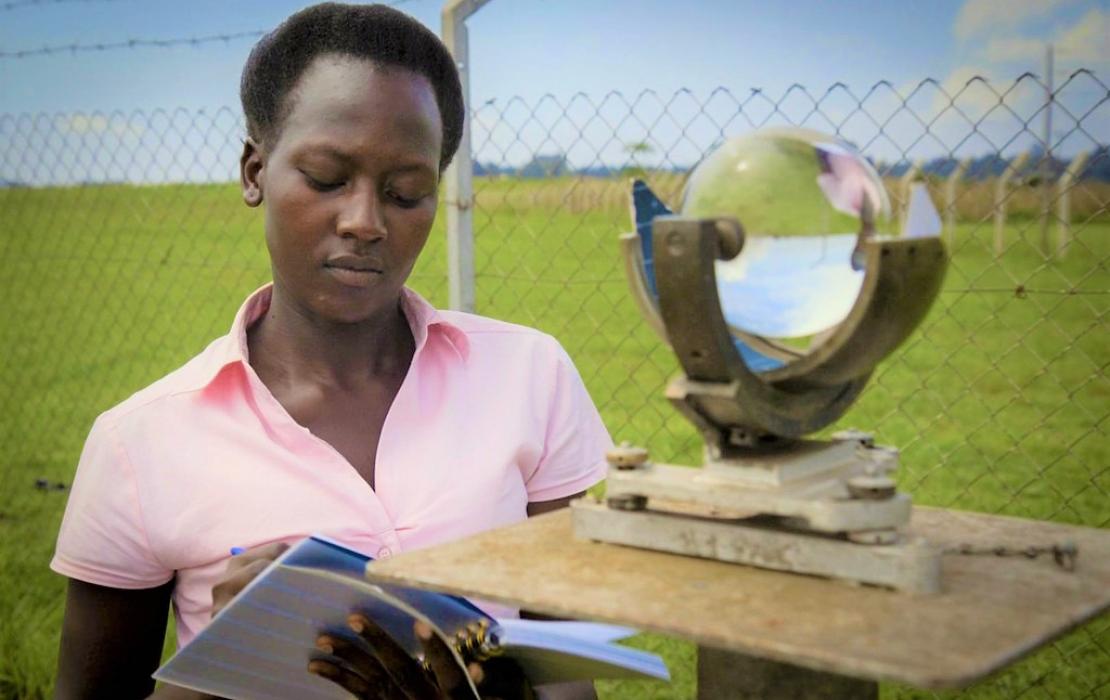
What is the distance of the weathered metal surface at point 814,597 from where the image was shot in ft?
3.80

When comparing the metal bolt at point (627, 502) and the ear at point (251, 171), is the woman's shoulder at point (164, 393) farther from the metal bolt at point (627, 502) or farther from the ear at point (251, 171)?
the metal bolt at point (627, 502)

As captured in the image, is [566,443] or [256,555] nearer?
[256,555]

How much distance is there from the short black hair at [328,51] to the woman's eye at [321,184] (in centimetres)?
15

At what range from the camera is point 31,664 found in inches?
178

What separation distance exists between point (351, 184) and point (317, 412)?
40 cm

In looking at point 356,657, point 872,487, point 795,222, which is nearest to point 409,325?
point 356,657

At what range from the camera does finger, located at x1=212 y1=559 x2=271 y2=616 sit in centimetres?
179

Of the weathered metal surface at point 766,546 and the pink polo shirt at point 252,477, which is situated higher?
Result: the weathered metal surface at point 766,546

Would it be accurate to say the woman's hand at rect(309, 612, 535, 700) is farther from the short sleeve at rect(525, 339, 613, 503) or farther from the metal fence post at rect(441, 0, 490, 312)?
the metal fence post at rect(441, 0, 490, 312)

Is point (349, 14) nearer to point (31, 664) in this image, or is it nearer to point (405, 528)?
point (405, 528)

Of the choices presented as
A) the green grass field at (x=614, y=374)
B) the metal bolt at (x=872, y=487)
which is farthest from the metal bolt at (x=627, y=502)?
the green grass field at (x=614, y=374)

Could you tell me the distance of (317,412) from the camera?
219cm

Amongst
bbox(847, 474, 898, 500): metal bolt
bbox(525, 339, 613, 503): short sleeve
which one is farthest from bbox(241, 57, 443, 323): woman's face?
bbox(847, 474, 898, 500): metal bolt

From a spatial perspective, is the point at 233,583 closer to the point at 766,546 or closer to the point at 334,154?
the point at 334,154
